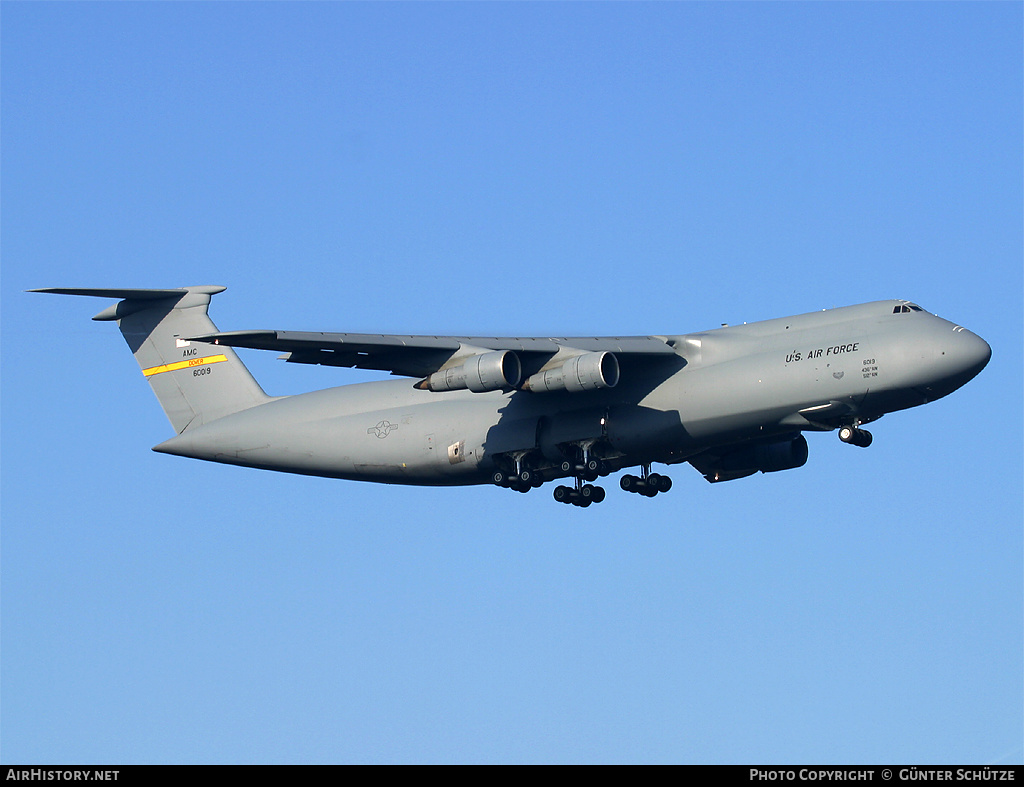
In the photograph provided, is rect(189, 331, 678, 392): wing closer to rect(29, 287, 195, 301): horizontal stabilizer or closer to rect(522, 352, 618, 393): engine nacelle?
rect(522, 352, 618, 393): engine nacelle

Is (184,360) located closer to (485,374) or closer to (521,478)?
(521,478)

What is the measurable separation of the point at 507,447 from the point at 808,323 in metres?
5.09

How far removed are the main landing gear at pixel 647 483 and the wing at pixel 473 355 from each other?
243 centimetres

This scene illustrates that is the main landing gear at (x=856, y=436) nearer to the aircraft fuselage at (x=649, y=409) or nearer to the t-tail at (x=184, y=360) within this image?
the aircraft fuselage at (x=649, y=409)

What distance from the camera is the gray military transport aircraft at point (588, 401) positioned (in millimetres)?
21562

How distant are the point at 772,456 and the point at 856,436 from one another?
122 inches

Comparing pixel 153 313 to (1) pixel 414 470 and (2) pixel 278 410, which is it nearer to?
(2) pixel 278 410

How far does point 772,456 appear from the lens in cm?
2494

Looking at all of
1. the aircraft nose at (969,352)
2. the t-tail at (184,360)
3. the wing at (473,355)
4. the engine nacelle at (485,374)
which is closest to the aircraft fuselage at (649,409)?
the aircraft nose at (969,352)

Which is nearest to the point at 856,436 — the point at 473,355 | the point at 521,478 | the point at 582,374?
the point at 582,374

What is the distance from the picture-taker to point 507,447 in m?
23.8
